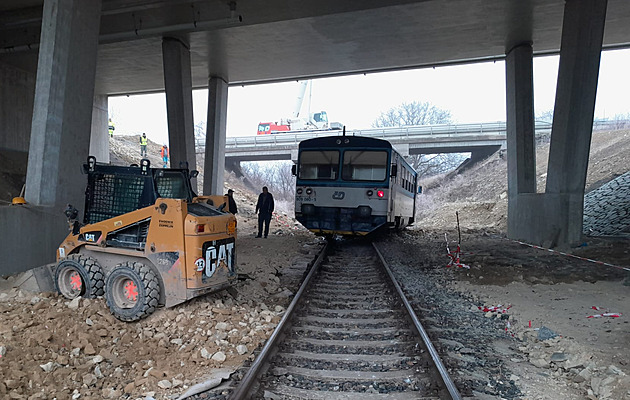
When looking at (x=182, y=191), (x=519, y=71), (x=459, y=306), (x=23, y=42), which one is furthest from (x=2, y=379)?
(x=519, y=71)

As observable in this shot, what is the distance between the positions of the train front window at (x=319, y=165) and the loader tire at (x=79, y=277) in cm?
826

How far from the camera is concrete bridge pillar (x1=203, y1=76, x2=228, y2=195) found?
21984 millimetres

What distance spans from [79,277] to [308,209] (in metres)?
7.90

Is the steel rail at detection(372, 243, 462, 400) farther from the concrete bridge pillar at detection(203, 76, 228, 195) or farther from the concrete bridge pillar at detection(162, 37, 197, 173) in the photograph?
the concrete bridge pillar at detection(203, 76, 228, 195)

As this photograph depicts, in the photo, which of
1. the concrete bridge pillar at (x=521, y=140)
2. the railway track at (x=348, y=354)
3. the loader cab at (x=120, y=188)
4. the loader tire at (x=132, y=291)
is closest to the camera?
the railway track at (x=348, y=354)

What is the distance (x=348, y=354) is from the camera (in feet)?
15.8

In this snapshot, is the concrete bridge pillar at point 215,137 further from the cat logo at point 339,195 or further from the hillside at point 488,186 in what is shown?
the hillside at point 488,186

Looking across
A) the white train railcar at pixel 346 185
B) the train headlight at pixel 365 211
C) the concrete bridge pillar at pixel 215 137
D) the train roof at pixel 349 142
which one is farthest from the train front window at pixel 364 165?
the concrete bridge pillar at pixel 215 137

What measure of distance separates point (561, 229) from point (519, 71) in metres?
7.27

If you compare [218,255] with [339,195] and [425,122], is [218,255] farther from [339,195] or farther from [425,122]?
[425,122]

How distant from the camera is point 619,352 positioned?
462cm

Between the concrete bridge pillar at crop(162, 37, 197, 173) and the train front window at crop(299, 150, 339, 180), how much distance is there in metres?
5.88

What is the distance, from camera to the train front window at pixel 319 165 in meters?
13.2

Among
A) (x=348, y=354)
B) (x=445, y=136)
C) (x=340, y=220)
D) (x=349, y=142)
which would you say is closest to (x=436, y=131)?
(x=445, y=136)
